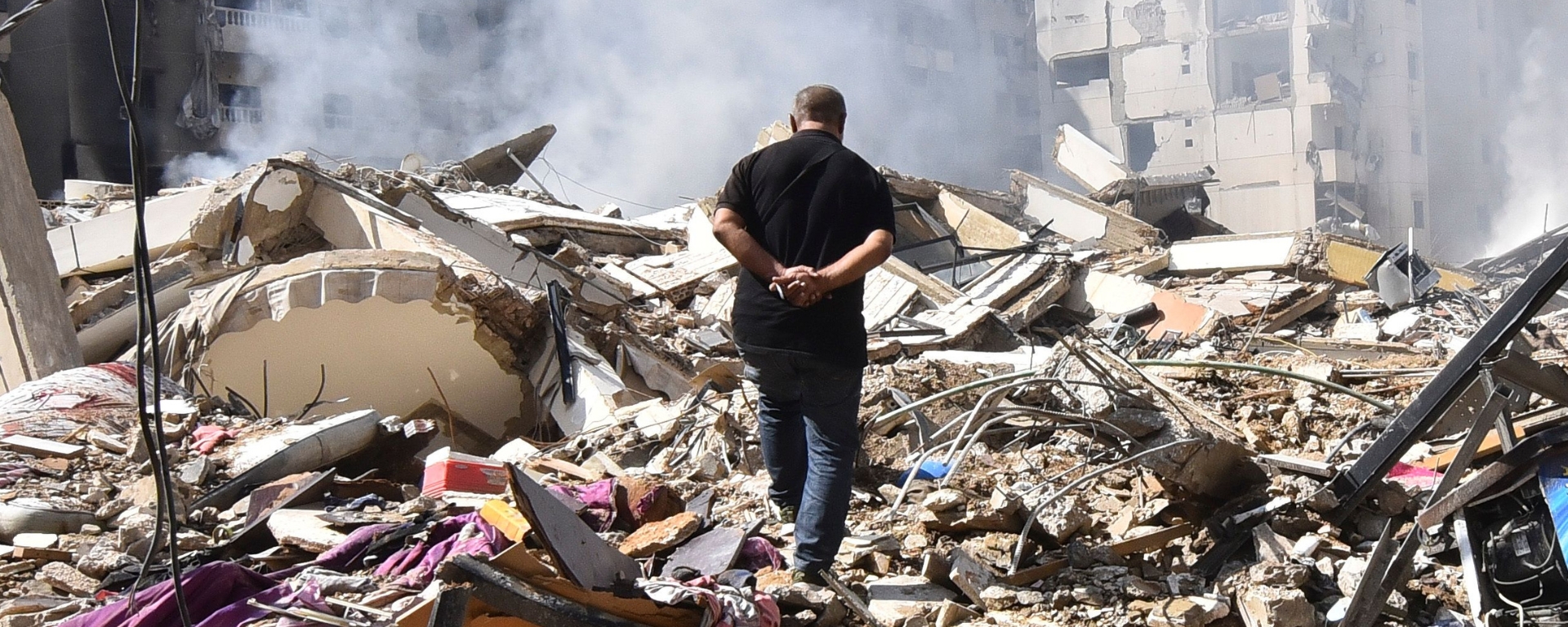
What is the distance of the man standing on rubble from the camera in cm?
316

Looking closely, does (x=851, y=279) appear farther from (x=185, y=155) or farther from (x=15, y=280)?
(x=185, y=155)

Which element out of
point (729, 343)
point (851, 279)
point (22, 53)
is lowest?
point (729, 343)

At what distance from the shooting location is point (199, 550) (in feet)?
11.6

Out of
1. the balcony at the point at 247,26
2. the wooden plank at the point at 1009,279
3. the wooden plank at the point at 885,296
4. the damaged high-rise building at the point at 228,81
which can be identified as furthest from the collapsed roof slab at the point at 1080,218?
the balcony at the point at 247,26

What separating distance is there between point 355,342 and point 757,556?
4.50m

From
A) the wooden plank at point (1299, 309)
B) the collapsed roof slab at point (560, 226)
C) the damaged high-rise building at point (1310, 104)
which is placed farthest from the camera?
the damaged high-rise building at point (1310, 104)

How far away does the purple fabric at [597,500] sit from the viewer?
365 cm

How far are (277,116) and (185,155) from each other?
8.90 ft

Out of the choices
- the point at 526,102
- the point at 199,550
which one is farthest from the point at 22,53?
the point at 199,550

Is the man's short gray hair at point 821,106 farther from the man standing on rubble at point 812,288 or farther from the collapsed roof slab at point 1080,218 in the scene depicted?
the collapsed roof slab at point 1080,218

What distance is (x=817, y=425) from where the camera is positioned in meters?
3.23

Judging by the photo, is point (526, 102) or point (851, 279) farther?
point (526, 102)

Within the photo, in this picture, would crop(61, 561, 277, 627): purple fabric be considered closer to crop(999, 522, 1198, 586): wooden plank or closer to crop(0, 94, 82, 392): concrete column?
crop(999, 522, 1198, 586): wooden plank

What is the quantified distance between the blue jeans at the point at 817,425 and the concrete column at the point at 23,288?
4.63m
